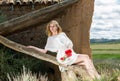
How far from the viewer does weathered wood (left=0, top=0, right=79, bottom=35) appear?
47.2ft

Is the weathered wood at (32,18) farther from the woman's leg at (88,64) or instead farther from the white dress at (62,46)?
the woman's leg at (88,64)

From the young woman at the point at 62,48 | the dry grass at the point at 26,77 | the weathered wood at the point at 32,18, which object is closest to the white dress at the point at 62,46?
the young woman at the point at 62,48

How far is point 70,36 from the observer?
626 inches

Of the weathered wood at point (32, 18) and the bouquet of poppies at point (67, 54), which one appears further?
the weathered wood at point (32, 18)

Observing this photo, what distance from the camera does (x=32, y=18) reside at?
1468 centimetres

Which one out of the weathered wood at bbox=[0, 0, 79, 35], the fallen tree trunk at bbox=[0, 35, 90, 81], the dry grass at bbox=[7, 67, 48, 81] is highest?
the weathered wood at bbox=[0, 0, 79, 35]

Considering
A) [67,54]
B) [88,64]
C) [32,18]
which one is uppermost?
[32,18]

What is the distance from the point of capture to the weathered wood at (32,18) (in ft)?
47.2

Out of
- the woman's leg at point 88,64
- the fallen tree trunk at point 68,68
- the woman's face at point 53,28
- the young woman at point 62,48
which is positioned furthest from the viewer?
the woman's face at point 53,28

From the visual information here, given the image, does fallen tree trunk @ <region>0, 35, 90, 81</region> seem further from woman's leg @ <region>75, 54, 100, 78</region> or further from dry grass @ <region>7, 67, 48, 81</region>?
dry grass @ <region>7, 67, 48, 81</region>

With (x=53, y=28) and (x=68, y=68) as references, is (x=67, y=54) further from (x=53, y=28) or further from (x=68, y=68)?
(x=53, y=28)

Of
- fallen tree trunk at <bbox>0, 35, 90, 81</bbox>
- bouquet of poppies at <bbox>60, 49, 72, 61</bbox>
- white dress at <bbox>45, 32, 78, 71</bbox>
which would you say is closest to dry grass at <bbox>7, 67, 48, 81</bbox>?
fallen tree trunk at <bbox>0, 35, 90, 81</bbox>

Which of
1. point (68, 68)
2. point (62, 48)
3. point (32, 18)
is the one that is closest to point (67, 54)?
point (62, 48)

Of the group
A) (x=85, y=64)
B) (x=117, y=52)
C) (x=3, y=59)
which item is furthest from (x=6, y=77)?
(x=117, y=52)
